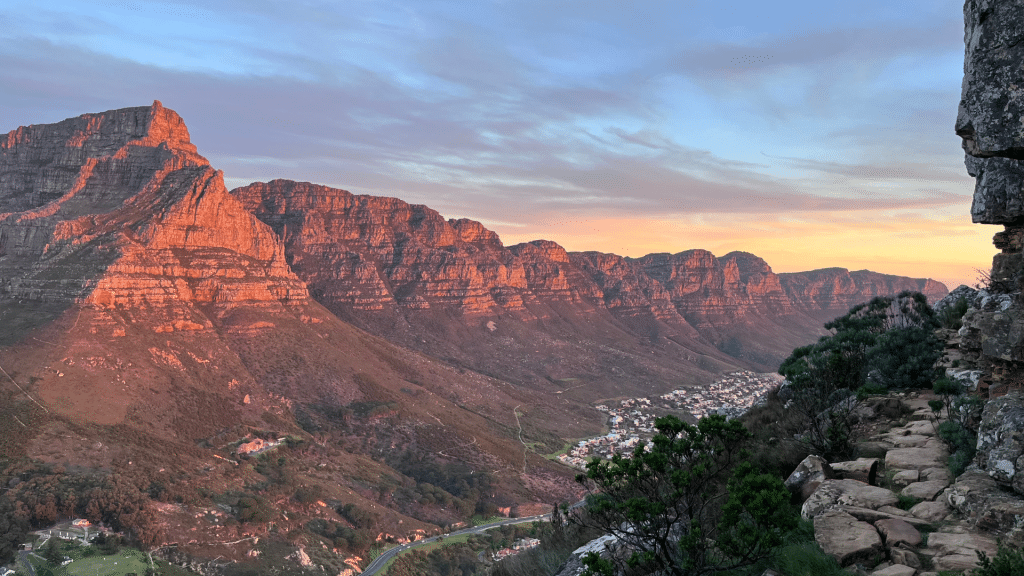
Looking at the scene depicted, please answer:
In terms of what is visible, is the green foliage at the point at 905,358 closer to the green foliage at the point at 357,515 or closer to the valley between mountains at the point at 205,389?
the valley between mountains at the point at 205,389

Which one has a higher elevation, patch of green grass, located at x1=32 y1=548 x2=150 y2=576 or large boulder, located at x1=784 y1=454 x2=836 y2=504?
large boulder, located at x1=784 y1=454 x2=836 y2=504

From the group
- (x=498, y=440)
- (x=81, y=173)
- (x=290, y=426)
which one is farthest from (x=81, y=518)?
(x=81, y=173)

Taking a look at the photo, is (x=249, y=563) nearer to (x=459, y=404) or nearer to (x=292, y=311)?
(x=459, y=404)

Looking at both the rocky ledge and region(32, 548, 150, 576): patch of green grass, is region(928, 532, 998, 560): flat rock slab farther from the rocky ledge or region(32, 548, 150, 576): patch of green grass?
region(32, 548, 150, 576): patch of green grass

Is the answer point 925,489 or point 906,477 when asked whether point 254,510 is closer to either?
point 906,477

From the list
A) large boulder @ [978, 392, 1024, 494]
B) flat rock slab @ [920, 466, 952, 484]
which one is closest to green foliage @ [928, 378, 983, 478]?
flat rock slab @ [920, 466, 952, 484]

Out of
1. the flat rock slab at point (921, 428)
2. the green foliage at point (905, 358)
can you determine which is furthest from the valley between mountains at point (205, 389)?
the flat rock slab at point (921, 428)

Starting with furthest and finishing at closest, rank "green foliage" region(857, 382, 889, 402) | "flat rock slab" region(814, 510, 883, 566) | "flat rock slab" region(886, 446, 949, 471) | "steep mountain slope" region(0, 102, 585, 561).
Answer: "steep mountain slope" region(0, 102, 585, 561) → "green foliage" region(857, 382, 889, 402) → "flat rock slab" region(886, 446, 949, 471) → "flat rock slab" region(814, 510, 883, 566)
